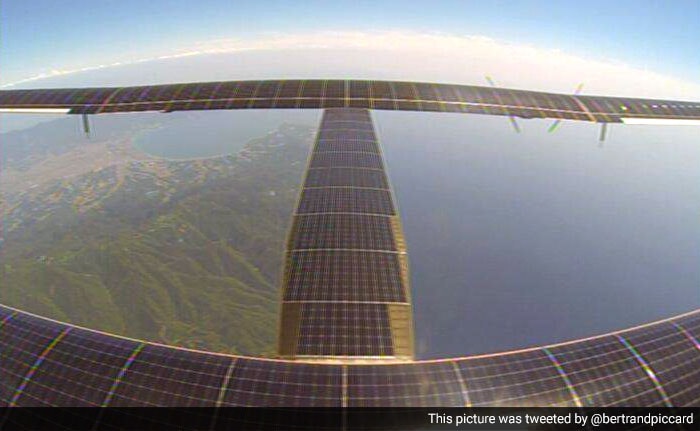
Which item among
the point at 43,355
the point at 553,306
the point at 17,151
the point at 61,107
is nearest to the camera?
the point at 43,355

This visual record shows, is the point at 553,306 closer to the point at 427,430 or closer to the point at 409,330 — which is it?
the point at 409,330

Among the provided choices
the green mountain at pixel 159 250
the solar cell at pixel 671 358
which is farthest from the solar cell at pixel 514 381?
the green mountain at pixel 159 250

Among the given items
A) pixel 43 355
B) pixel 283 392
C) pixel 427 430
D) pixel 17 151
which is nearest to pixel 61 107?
pixel 43 355

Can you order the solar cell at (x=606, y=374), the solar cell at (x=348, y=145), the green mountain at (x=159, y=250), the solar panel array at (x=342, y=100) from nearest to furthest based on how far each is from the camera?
1. the solar cell at (x=606, y=374)
2. the solar panel array at (x=342, y=100)
3. the solar cell at (x=348, y=145)
4. the green mountain at (x=159, y=250)

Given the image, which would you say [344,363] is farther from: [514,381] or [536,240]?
[536,240]

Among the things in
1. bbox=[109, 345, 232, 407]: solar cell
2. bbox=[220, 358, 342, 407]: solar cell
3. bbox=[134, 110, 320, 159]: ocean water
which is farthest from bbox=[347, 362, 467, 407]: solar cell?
bbox=[134, 110, 320, 159]: ocean water

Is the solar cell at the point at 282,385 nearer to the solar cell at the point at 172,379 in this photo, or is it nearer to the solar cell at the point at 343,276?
the solar cell at the point at 172,379

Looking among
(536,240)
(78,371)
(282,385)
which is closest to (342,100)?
(282,385)
